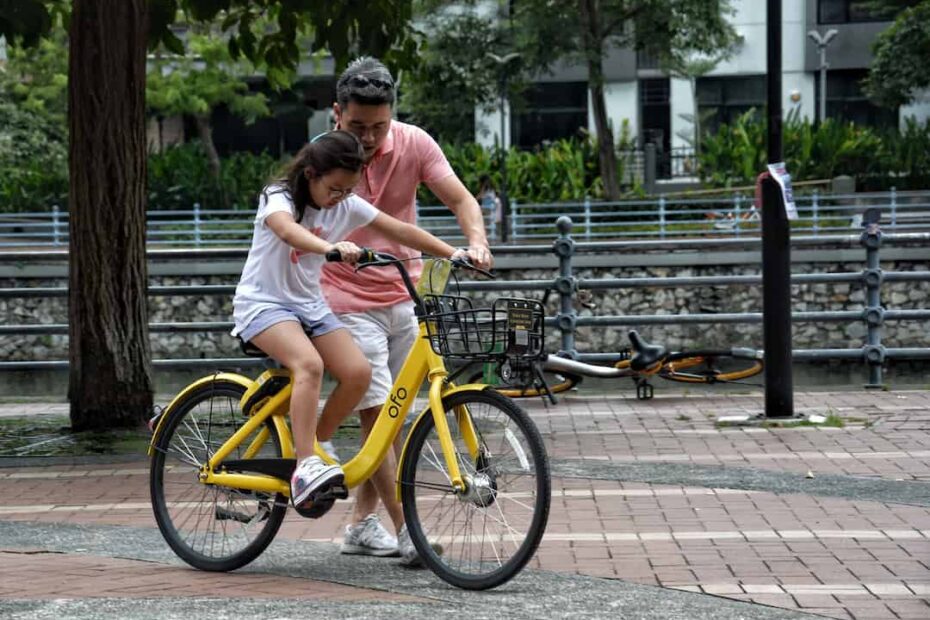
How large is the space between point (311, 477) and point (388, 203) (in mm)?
1194

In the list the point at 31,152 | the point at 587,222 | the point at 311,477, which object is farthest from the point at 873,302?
the point at 31,152

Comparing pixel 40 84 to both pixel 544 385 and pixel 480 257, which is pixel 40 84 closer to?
pixel 544 385

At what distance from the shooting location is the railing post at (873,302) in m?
12.6

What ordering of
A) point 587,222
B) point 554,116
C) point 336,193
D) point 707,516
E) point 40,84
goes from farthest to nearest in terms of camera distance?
point 554,116
point 40,84
point 587,222
point 707,516
point 336,193

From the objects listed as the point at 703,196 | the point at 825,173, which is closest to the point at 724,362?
the point at 703,196

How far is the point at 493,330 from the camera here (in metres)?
5.30

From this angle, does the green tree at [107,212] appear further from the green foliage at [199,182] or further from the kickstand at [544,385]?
the green foliage at [199,182]

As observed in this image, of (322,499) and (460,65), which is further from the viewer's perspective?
(460,65)

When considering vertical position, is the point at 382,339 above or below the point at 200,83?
below

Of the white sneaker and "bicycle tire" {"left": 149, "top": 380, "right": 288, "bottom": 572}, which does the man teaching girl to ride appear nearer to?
the white sneaker

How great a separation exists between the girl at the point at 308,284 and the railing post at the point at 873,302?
7339 mm

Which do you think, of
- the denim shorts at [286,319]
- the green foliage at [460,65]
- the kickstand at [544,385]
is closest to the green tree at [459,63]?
the green foliage at [460,65]

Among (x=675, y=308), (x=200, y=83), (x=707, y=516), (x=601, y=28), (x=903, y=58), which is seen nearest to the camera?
(x=707, y=516)

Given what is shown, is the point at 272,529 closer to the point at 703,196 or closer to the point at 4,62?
the point at 703,196
